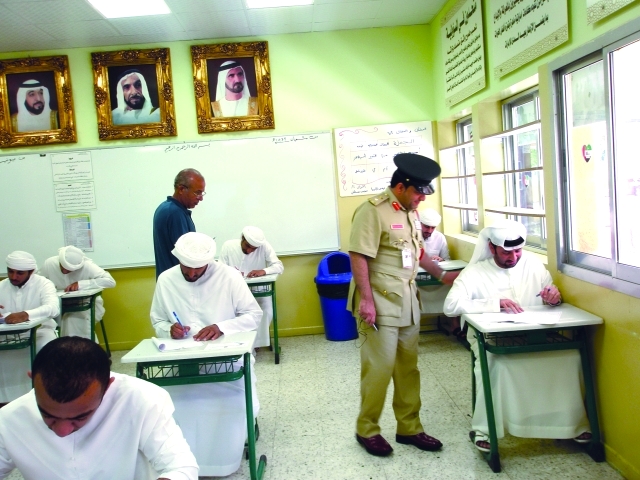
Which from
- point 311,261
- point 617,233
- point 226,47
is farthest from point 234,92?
point 617,233

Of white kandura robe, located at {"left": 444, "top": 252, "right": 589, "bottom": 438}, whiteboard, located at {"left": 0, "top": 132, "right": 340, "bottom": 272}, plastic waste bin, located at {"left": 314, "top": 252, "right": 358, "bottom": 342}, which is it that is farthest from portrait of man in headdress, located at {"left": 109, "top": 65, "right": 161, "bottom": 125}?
white kandura robe, located at {"left": 444, "top": 252, "right": 589, "bottom": 438}

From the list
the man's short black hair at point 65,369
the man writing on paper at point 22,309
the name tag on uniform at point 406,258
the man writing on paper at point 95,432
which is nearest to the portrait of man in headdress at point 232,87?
the man writing on paper at point 22,309

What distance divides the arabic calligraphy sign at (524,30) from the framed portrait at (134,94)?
3.31 metres

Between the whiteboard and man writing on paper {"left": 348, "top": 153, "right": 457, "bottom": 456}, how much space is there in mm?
2880

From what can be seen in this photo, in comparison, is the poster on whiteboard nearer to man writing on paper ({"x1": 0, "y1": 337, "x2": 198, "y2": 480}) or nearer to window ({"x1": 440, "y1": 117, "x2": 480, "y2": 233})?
window ({"x1": 440, "y1": 117, "x2": 480, "y2": 233})

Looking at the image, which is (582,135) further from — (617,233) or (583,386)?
(583,386)

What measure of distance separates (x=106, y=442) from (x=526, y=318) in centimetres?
211

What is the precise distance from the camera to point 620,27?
7.83 ft

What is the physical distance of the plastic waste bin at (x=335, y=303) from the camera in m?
5.43

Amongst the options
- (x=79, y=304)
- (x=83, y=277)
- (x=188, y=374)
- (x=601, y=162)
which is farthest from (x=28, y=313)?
(x=601, y=162)

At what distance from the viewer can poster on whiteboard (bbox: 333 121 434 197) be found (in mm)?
5754

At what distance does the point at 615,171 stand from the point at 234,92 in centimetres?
402

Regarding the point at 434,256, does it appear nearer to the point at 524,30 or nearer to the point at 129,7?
the point at 524,30

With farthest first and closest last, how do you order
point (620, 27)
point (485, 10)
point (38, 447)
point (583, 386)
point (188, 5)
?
1. point (188, 5)
2. point (485, 10)
3. point (583, 386)
4. point (620, 27)
5. point (38, 447)
